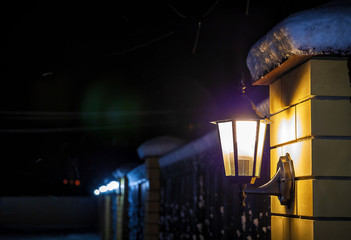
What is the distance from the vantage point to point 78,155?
35625 millimetres

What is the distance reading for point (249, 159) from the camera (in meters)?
3.59

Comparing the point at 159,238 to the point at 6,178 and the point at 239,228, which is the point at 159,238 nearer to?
the point at 239,228

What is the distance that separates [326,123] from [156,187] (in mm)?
6806

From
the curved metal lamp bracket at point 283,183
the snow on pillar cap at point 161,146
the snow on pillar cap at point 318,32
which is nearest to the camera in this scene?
the snow on pillar cap at point 318,32

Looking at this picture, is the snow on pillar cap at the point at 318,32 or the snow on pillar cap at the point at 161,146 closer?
the snow on pillar cap at the point at 318,32

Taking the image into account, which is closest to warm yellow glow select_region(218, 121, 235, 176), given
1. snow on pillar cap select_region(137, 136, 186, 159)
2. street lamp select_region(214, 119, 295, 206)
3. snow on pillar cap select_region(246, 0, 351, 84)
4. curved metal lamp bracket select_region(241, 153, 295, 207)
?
street lamp select_region(214, 119, 295, 206)

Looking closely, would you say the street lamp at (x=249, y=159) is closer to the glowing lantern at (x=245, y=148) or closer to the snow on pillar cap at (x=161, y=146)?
→ the glowing lantern at (x=245, y=148)

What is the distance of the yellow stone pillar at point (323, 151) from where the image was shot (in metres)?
3.15

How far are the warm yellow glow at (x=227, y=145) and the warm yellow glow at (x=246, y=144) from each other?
0.19 ft

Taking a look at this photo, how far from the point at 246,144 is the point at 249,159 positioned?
111 mm

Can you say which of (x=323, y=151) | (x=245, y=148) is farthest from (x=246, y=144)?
(x=323, y=151)

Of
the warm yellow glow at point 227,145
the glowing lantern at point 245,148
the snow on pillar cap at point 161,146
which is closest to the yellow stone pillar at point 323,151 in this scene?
the glowing lantern at point 245,148

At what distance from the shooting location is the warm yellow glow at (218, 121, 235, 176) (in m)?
3.61

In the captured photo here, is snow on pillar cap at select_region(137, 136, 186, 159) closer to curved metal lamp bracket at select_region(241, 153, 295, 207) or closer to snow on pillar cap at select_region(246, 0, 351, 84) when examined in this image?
curved metal lamp bracket at select_region(241, 153, 295, 207)
